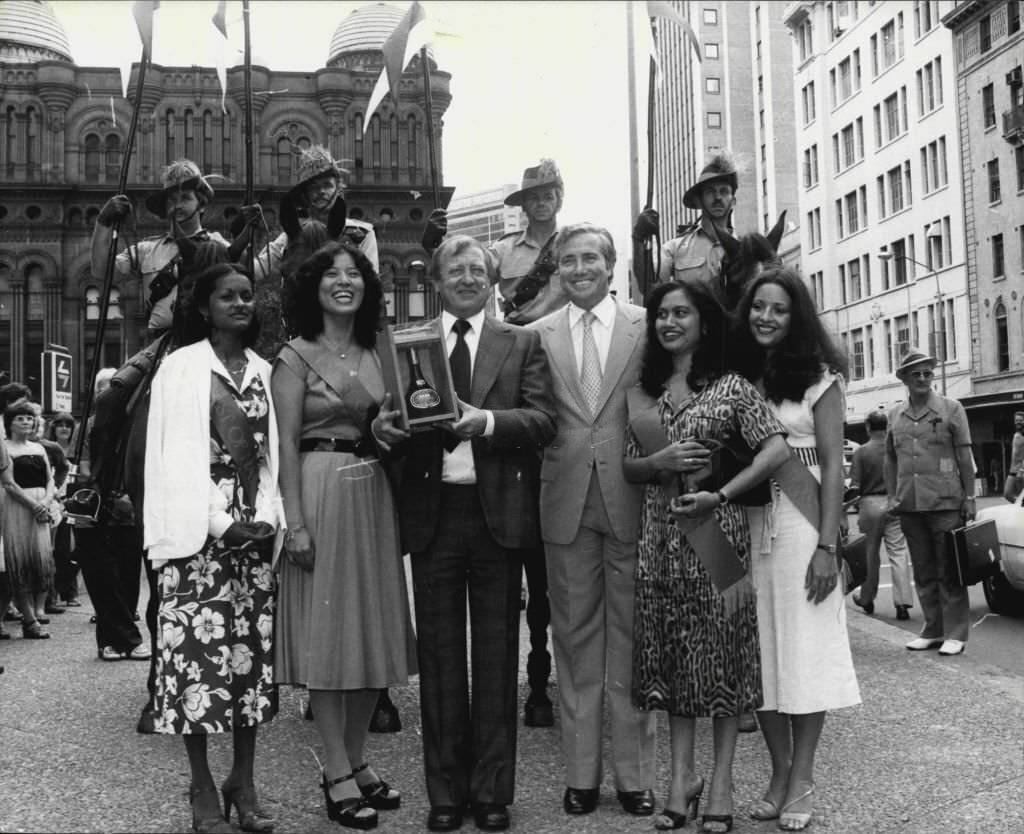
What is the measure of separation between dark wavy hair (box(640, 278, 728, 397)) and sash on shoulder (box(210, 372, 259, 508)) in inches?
63.3

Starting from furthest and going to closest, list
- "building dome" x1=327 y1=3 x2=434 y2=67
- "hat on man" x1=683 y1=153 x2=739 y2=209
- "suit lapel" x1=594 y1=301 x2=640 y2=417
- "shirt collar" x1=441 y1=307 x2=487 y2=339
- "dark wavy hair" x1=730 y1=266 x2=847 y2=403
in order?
1. "building dome" x1=327 y1=3 x2=434 y2=67
2. "hat on man" x1=683 y1=153 x2=739 y2=209
3. "suit lapel" x1=594 y1=301 x2=640 y2=417
4. "shirt collar" x1=441 y1=307 x2=487 y2=339
5. "dark wavy hair" x1=730 y1=266 x2=847 y2=403

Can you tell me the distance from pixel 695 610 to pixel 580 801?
94 cm

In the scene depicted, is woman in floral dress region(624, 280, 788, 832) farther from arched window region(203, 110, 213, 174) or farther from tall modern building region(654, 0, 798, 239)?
tall modern building region(654, 0, 798, 239)

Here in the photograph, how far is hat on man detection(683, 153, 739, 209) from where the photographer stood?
6270 millimetres

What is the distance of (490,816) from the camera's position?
4.32 meters

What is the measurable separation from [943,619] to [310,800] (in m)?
6.18

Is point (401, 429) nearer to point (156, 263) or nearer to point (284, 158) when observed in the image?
point (156, 263)

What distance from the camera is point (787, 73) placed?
74.9 m

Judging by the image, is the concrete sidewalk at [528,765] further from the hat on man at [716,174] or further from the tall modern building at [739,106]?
the tall modern building at [739,106]

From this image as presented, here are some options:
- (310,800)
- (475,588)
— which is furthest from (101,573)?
(475,588)

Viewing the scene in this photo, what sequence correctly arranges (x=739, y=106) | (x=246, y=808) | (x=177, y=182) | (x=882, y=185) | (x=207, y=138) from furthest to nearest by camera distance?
(x=739, y=106)
(x=882, y=185)
(x=207, y=138)
(x=177, y=182)
(x=246, y=808)

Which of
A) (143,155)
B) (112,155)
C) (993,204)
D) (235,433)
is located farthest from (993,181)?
(235,433)

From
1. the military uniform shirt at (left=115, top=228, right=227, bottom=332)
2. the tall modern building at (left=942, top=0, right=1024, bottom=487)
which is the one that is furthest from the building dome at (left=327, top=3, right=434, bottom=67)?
the military uniform shirt at (left=115, top=228, right=227, bottom=332)

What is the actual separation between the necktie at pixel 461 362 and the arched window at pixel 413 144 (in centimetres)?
4686
